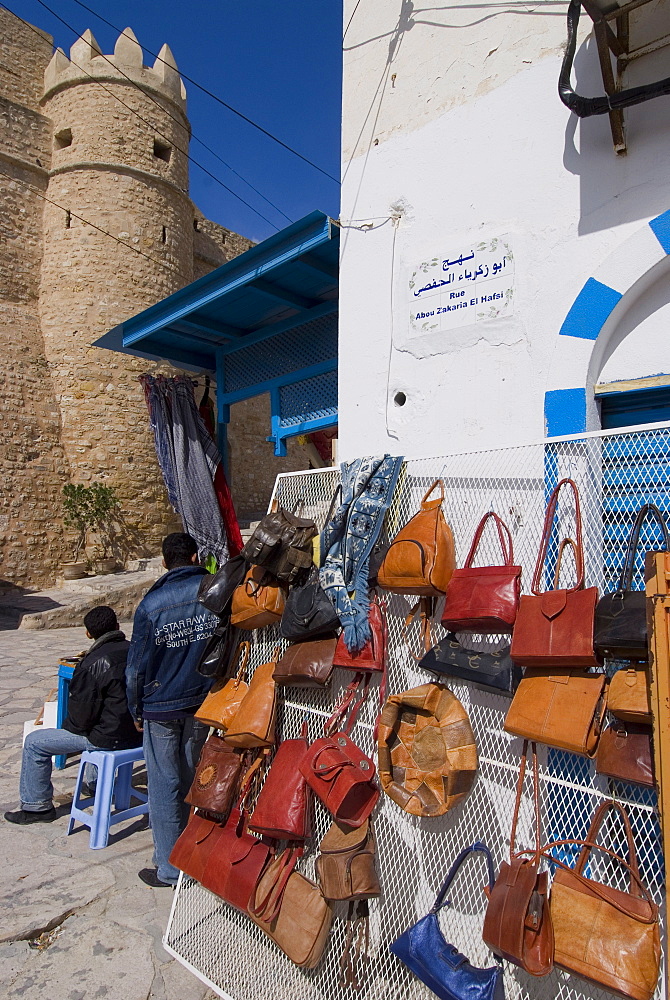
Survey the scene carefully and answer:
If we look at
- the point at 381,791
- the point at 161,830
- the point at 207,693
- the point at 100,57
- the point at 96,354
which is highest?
the point at 100,57

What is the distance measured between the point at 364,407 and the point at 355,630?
1.30 meters

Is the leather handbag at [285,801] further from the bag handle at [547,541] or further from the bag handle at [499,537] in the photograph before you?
the bag handle at [547,541]

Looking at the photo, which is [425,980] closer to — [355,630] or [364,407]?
[355,630]

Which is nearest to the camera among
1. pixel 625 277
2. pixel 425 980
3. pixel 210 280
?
pixel 425 980

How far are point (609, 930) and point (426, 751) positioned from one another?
2.48ft

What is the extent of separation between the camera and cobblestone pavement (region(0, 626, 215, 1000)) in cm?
272

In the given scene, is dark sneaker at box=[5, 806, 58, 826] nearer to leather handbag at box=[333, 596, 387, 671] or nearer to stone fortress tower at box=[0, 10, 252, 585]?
leather handbag at box=[333, 596, 387, 671]

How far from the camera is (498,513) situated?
2.61 meters

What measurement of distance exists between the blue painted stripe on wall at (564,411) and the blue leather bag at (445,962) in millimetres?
1626

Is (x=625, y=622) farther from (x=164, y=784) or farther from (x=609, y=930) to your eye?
(x=164, y=784)

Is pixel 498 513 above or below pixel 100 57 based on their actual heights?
below

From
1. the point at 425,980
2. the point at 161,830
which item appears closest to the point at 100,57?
the point at 161,830

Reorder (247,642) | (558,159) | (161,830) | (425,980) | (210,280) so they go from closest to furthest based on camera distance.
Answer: (425,980) < (558,159) < (247,642) < (161,830) < (210,280)

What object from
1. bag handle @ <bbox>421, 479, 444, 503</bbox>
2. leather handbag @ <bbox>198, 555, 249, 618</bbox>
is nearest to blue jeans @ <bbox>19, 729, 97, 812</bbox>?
leather handbag @ <bbox>198, 555, 249, 618</bbox>
